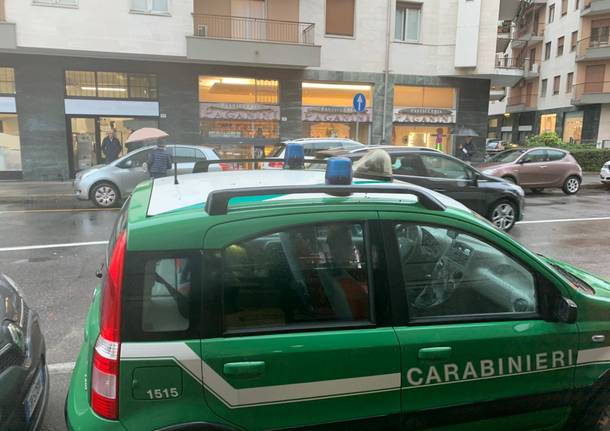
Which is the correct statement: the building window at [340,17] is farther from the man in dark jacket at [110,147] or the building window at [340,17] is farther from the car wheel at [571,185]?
the car wheel at [571,185]

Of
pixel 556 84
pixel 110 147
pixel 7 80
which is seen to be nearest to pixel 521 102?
pixel 556 84

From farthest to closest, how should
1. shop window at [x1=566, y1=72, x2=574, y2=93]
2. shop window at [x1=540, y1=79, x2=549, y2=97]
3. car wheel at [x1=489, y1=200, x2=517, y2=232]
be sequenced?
shop window at [x1=540, y1=79, x2=549, y2=97] < shop window at [x1=566, y1=72, x2=574, y2=93] < car wheel at [x1=489, y1=200, x2=517, y2=232]

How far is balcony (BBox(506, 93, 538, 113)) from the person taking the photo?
47.5 m

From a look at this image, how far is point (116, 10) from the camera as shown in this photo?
16.3 meters

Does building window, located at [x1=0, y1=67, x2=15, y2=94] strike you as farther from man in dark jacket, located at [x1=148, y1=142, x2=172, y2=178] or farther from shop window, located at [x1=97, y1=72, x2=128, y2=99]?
man in dark jacket, located at [x1=148, y1=142, x2=172, y2=178]

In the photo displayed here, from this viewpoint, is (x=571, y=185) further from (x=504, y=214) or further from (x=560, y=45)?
(x=560, y=45)

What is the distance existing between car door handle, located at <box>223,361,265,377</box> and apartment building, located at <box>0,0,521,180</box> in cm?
1385

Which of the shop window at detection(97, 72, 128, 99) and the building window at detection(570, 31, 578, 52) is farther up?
the building window at detection(570, 31, 578, 52)

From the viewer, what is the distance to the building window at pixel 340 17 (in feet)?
64.8

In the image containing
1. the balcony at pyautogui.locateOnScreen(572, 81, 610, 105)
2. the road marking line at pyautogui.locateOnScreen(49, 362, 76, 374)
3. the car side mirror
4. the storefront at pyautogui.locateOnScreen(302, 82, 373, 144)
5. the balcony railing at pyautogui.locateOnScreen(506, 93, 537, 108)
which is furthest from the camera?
the balcony railing at pyautogui.locateOnScreen(506, 93, 537, 108)

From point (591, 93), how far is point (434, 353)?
4227 centimetres

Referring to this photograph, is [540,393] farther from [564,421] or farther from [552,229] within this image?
[552,229]

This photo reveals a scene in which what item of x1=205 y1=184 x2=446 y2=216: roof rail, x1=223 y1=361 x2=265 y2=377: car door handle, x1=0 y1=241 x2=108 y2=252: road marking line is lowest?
x1=0 y1=241 x2=108 y2=252: road marking line

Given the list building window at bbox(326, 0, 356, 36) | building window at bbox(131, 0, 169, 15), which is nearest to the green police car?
building window at bbox(131, 0, 169, 15)
